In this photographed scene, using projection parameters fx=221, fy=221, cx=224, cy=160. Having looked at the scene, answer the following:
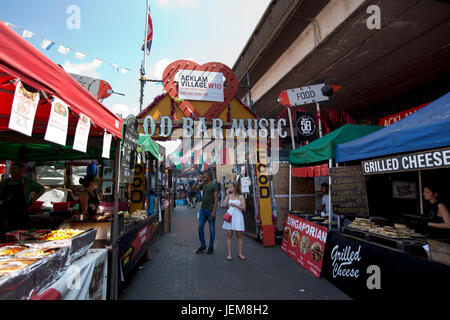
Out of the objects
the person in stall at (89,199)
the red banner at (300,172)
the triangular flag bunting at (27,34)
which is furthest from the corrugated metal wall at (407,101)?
the triangular flag bunting at (27,34)

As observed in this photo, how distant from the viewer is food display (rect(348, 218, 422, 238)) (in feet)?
11.8

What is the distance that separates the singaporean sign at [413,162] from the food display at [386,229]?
1007 mm

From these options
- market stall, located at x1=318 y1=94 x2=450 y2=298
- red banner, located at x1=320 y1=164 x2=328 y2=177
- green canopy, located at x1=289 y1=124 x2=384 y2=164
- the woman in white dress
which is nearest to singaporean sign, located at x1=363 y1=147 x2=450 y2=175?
market stall, located at x1=318 y1=94 x2=450 y2=298

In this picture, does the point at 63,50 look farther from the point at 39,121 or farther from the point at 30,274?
the point at 30,274

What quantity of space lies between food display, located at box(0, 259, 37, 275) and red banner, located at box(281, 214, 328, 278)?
4.62 m

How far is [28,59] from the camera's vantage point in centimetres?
166

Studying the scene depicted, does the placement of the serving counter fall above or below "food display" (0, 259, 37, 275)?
below

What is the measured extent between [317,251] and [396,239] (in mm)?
1626

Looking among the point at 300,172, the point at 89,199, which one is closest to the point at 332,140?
the point at 300,172

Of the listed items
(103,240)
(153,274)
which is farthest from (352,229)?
(103,240)

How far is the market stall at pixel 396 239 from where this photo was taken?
2773mm

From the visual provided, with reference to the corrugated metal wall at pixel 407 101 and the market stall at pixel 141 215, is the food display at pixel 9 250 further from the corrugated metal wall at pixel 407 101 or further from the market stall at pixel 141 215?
the corrugated metal wall at pixel 407 101

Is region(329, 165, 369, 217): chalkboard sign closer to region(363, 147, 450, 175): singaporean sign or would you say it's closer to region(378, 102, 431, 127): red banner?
region(363, 147, 450, 175): singaporean sign

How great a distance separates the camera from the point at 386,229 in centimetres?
384
